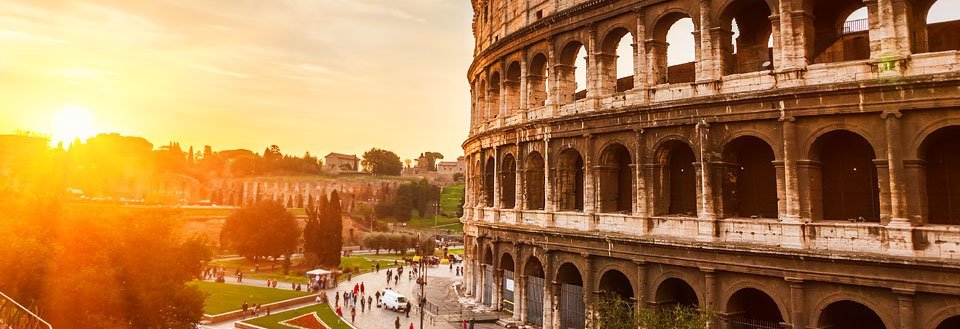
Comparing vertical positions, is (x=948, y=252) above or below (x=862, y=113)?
below

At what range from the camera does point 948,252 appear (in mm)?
12102

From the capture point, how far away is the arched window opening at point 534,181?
71.4 feet

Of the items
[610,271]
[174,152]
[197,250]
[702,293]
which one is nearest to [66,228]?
[197,250]

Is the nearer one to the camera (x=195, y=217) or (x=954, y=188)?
(x=954, y=188)

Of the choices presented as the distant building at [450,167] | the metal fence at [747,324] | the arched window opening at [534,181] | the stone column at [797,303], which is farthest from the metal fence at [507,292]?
the distant building at [450,167]

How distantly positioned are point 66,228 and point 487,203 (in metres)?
15.3

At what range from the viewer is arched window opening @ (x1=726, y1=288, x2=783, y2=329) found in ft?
50.1

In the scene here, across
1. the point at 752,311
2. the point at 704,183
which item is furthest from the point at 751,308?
the point at 704,183

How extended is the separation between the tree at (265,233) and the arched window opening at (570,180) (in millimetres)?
33311

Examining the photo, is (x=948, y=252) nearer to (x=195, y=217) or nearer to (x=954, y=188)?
(x=954, y=188)

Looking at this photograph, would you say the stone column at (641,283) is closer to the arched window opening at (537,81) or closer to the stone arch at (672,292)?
the stone arch at (672,292)

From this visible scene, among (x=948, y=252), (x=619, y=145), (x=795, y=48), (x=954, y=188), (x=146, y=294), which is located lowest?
(x=146, y=294)

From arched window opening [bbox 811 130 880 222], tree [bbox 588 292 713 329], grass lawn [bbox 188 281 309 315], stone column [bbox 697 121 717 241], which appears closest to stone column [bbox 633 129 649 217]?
stone column [bbox 697 121 717 241]

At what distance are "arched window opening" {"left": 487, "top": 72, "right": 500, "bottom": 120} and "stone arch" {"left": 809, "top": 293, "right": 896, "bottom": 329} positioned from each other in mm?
15163
